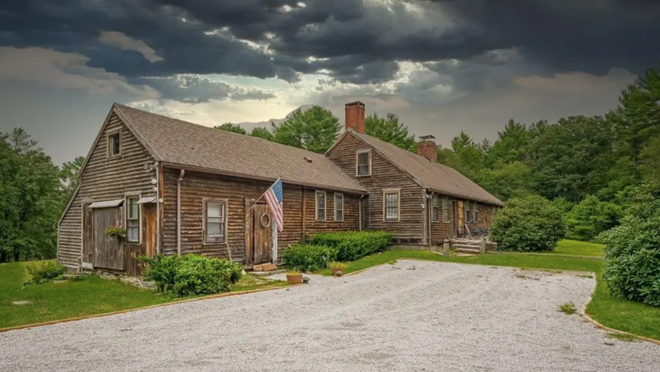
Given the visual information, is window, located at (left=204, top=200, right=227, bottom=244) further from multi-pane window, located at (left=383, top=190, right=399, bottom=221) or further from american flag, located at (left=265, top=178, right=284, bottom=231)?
multi-pane window, located at (left=383, top=190, right=399, bottom=221)

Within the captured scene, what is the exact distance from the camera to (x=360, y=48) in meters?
24.8

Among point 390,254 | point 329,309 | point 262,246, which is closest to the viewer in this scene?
point 329,309

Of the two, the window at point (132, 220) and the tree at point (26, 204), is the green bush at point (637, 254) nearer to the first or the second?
the window at point (132, 220)

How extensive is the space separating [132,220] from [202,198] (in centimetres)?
239

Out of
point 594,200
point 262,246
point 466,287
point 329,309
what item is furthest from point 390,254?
point 594,200

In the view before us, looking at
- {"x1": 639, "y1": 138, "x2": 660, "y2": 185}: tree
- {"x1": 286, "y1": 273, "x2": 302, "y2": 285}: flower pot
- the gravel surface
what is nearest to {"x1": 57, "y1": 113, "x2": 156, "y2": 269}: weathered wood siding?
{"x1": 286, "y1": 273, "x2": 302, "y2": 285}: flower pot

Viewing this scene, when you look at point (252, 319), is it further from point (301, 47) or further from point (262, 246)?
point (301, 47)

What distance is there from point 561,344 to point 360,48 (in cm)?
2024

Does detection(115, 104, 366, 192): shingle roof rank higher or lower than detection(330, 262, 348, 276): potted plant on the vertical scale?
higher

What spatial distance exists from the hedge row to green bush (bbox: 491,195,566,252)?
227 inches

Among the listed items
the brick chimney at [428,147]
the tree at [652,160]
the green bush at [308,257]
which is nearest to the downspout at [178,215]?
the green bush at [308,257]

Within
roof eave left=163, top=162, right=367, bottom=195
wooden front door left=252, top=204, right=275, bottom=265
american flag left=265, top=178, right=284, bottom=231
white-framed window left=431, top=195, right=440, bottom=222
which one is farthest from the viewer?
white-framed window left=431, top=195, right=440, bottom=222

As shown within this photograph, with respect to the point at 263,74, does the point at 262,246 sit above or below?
below

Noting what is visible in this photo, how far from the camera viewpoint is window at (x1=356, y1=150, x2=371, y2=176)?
26406mm
